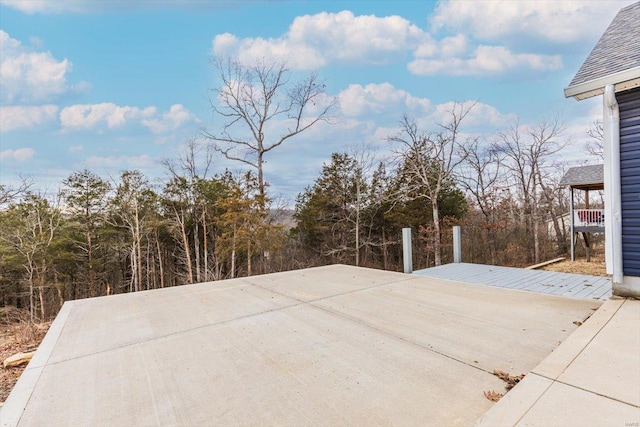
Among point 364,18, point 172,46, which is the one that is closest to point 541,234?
point 364,18

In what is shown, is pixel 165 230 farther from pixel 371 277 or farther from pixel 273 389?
pixel 273 389

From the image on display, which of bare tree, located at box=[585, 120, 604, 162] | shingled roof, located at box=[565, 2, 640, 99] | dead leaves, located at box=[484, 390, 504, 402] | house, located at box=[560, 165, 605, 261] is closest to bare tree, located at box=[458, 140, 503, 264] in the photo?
bare tree, located at box=[585, 120, 604, 162]

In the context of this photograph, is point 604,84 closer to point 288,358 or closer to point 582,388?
point 582,388

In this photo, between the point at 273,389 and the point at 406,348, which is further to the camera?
the point at 406,348

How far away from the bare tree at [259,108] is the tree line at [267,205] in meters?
0.05

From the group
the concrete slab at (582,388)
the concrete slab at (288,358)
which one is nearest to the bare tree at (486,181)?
the concrete slab at (288,358)

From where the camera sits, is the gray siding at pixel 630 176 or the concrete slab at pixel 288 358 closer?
the concrete slab at pixel 288 358

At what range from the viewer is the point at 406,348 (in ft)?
8.30

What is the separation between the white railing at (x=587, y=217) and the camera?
9406 mm

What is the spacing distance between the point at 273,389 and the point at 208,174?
47.4 feet

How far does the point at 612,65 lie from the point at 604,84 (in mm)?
311

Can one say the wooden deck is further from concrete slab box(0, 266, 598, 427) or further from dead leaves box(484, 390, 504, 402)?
dead leaves box(484, 390, 504, 402)

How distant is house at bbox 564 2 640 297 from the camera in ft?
11.5

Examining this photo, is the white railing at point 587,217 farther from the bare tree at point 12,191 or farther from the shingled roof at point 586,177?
the bare tree at point 12,191
